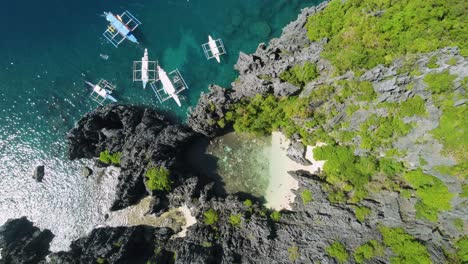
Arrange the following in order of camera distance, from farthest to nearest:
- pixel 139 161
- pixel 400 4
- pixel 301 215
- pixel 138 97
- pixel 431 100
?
1. pixel 138 97
2. pixel 139 161
3. pixel 301 215
4. pixel 400 4
5. pixel 431 100

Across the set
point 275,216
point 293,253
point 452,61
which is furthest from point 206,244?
point 452,61

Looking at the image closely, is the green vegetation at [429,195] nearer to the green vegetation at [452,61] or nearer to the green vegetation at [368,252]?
the green vegetation at [368,252]

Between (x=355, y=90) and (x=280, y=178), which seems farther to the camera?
(x=280, y=178)

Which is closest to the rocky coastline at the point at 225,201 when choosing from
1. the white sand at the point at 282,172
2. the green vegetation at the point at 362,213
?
the green vegetation at the point at 362,213

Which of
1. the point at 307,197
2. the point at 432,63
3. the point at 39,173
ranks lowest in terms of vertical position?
the point at 307,197

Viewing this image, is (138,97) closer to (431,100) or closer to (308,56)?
(308,56)

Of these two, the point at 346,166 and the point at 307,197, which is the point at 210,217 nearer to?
the point at 307,197

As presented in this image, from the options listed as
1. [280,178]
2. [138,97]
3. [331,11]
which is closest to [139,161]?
[138,97]
